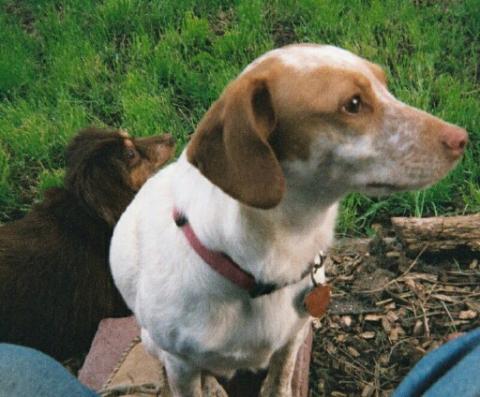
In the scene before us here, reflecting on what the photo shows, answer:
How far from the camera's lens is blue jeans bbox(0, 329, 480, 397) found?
113 centimetres

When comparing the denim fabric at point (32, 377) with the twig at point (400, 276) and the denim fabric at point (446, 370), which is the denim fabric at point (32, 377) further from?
the twig at point (400, 276)

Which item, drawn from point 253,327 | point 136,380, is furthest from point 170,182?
point 136,380

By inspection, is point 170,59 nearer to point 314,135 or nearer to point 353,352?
point 353,352

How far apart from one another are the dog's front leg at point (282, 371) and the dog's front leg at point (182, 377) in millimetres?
237

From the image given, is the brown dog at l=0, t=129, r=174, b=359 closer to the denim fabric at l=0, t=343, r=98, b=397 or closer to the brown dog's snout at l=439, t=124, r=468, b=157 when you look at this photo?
the denim fabric at l=0, t=343, r=98, b=397

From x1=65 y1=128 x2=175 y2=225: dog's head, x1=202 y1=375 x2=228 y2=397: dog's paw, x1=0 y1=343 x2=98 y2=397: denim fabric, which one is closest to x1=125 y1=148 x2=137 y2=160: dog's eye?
x1=65 y1=128 x2=175 y2=225: dog's head

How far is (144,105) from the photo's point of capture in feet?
12.0

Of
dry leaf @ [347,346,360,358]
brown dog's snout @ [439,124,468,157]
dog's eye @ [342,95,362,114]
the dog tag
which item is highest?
dog's eye @ [342,95,362,114]

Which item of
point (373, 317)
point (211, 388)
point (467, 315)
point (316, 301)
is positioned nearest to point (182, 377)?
point (211, 388)

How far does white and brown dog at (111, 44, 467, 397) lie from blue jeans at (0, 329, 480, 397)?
1.40 ft

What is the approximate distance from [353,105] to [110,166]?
5.53 ft

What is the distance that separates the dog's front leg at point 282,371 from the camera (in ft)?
7.41

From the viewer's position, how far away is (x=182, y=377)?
2.22 m

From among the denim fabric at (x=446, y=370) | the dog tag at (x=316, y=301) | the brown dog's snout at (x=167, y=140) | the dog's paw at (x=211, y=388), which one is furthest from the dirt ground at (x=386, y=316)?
the denim fabric at (x=446, y=370)
